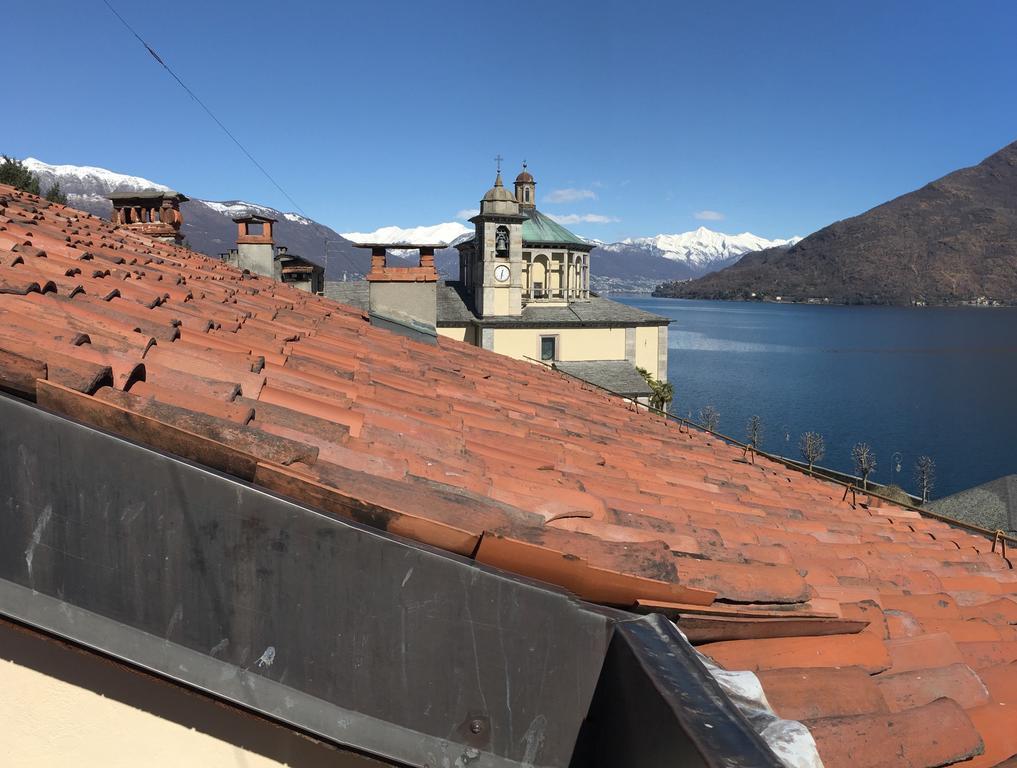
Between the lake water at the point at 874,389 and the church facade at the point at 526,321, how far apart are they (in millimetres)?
14633

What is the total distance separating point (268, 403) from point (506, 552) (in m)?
1.32

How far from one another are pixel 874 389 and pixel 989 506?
197ft

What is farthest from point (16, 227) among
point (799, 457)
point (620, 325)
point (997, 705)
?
point (799, 457)

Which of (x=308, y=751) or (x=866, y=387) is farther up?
(x=308, y=751)

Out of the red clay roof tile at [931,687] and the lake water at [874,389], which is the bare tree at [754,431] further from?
the red clay roof tile at [931,687]

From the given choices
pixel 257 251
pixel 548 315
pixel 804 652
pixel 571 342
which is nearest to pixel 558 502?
pixel 804 652

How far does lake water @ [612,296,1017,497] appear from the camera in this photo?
161 feet

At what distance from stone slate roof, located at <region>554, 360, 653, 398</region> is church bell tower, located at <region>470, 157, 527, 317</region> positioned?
4.84 meters

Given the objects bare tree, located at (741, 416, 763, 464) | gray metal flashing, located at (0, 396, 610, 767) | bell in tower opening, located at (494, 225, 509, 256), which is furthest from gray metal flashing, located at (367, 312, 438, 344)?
bell in tower opening, located at (494, 225, 509, 256)

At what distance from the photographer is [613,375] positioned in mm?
36969

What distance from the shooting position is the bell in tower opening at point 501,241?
39.6 metres

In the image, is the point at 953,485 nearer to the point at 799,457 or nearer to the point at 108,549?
the point at 799,457

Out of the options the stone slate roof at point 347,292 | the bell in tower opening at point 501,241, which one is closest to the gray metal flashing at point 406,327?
the stone slate roof at point 347,292

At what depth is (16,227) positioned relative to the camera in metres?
5.21
